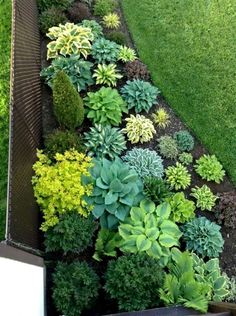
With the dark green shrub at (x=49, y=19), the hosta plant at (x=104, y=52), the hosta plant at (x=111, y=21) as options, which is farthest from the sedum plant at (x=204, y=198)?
the dark green shrub at (x=49, y=19)

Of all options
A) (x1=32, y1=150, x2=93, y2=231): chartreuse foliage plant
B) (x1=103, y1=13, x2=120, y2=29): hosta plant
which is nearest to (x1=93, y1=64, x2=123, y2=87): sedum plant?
(x1=103, y1=13, x2=120, y2=29): hosta plant

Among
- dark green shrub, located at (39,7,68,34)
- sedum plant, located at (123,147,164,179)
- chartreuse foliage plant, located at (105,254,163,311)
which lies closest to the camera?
chartreuse foliage plant, located at (105,254,163,311)

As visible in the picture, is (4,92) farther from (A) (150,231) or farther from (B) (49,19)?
(A) (150,231)

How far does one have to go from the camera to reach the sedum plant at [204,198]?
974 centimetres

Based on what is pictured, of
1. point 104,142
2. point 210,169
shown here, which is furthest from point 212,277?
point 104,142

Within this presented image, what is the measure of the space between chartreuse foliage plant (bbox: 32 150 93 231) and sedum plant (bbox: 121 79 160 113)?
2489mm

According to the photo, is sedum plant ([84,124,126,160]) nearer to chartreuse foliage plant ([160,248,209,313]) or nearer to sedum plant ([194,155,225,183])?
sedum plant ([194,155,225,183])

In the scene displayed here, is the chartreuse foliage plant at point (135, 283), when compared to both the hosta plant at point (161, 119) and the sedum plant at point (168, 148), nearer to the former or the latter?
the sedum plant at point (168, 148)

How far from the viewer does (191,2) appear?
12.5 metres

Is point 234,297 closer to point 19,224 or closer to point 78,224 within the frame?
point 78,224

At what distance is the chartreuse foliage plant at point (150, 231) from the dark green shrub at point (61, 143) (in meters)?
1.74

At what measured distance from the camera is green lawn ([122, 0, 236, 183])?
1091cm

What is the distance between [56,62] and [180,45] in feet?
11.3

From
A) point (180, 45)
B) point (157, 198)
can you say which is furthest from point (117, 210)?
point (180, 45)
